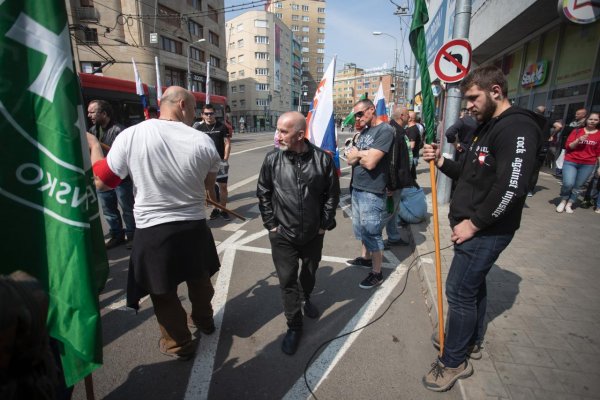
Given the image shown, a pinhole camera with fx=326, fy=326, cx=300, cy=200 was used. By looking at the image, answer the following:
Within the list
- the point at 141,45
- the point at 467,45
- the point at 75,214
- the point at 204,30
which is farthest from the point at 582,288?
the point at 204,30

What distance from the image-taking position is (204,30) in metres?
39.0

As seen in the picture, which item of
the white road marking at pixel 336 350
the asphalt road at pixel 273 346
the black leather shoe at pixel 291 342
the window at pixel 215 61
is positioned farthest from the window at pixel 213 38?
the black leather shoe at pixel 291 342

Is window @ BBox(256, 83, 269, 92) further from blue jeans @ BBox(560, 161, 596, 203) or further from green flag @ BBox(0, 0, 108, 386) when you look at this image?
green flag @ BBox(0, 0, 108, 386)

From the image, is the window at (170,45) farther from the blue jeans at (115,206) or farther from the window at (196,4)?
the blue jeans at (115,206)

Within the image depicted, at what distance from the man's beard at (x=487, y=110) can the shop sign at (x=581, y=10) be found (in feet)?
20.5

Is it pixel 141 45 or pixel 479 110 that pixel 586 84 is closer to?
pixel 479 110

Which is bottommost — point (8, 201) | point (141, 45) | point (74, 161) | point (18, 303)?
point (18, 303)

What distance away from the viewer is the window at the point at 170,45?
32.7 metres

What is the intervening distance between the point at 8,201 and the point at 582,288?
186 inches

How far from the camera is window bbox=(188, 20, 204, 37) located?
36.5 metres

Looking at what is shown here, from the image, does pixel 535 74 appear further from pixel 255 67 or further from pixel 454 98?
pixel 255 67

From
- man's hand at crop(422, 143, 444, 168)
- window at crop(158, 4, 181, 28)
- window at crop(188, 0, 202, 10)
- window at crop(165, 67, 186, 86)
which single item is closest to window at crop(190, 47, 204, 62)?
window at crop(165, 67, 186, 86)

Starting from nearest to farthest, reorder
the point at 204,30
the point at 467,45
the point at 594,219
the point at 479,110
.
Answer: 1. the point at 479,110
2. the point at 467,45
3. the point at 594,219
4. the point at 204,30

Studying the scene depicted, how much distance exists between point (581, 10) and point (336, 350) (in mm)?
7520
